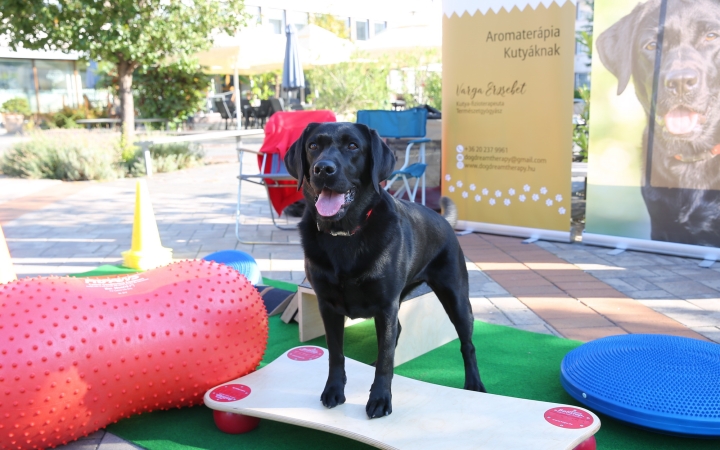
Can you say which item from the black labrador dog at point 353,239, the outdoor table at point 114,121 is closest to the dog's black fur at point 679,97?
the black labrador dog at point 353,239

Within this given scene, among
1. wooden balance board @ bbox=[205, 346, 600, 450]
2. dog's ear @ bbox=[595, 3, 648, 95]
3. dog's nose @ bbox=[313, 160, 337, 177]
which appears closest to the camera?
wooden balance board @ bbox=[205, 346, 600, 450]

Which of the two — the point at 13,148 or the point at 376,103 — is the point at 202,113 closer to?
the point at 376,103

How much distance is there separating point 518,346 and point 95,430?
2259 mm

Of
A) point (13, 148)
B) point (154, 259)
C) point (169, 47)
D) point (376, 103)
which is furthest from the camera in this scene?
point (376, 103)

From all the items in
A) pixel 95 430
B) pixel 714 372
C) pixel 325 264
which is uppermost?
pixel 325 264

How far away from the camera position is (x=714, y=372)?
269cm

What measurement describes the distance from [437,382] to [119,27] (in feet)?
37.4

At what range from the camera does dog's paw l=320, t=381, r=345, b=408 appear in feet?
8.70

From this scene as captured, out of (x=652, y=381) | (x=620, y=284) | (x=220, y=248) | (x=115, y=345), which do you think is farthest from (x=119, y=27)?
(x=652, y=381)

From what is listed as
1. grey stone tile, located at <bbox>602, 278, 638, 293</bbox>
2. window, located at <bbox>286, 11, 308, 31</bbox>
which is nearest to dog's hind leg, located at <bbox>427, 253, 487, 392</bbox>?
grey stone tile, located at <bbox>602, 278, 638, 293</bbox>

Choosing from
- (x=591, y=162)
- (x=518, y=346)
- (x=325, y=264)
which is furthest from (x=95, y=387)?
(x=591, y=162)

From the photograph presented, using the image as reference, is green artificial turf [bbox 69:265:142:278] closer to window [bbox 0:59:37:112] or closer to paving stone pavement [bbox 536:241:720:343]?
paving stone pavement [bbox 536:241:720:343]

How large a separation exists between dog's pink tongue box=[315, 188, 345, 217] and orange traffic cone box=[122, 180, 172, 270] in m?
3.26

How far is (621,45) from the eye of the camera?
5.61 metres
